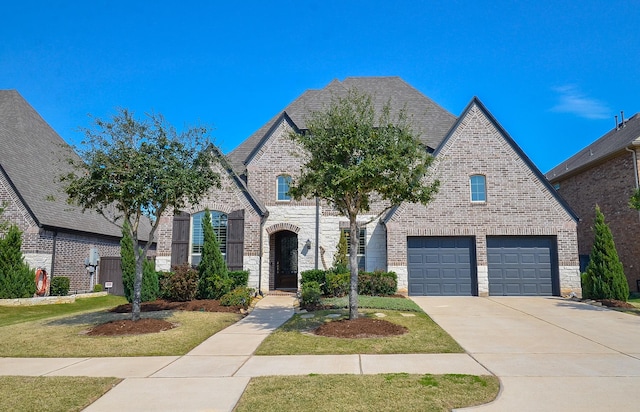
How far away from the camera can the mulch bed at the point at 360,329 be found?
28.6 ft

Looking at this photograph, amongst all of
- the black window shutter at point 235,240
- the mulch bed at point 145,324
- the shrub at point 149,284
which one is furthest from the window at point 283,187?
the mulch bed at point 145,324

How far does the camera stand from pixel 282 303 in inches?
582

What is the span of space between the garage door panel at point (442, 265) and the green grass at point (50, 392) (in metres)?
12.7

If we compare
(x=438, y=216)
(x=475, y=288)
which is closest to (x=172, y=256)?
(x=438, y=216)

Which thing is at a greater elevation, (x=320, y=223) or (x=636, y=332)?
(x=320, y=223)

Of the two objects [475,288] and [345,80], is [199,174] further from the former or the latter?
[345,80]

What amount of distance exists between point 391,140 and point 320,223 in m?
9.21

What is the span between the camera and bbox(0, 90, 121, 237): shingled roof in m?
17.1

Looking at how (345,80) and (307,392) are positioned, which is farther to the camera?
(345,80)

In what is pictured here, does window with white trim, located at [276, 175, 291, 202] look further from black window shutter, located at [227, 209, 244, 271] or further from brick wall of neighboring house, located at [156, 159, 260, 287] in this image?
black window shutter, located at [227, 209, 244, 271]

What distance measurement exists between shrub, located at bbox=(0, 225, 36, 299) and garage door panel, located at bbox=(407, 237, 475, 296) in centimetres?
1403

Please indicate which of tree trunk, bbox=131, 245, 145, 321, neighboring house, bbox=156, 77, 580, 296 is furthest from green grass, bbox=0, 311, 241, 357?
neighboring house, bbox=156, 77, 580, 296

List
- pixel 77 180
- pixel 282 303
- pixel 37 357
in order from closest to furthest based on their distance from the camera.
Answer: pixel 37 357
pixel 77 180
pixel 282 303

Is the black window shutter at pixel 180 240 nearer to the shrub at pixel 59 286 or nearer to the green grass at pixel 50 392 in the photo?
the shrub at pixel 59 286
